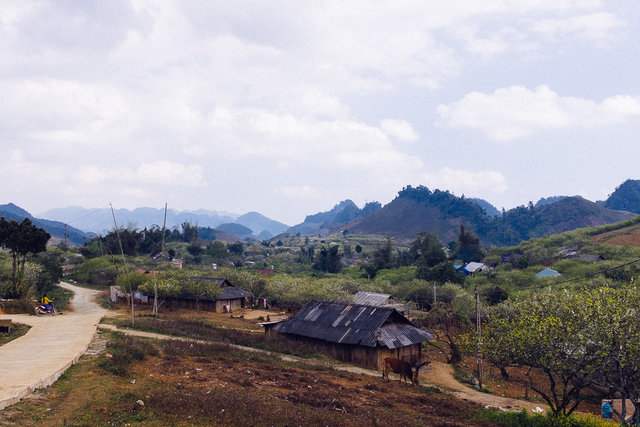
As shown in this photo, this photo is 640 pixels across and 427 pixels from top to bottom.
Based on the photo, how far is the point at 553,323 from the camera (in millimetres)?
14125

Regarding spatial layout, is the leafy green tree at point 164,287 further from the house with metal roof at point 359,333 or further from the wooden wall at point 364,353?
the wooden wall at point 364,353

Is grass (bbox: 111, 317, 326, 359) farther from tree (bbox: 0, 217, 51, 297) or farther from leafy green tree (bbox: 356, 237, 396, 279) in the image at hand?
leafy green tree (bbox: 356, 237, 396, 279)

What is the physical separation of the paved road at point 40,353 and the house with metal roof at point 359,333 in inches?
592

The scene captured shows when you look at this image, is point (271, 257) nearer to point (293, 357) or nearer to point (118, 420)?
point (293, 357)

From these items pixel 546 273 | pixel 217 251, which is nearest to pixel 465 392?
pixel 546 273

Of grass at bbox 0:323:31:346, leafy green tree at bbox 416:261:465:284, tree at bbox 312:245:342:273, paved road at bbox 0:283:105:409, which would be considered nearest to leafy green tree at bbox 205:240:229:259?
tree at bbox 312:245:342:273

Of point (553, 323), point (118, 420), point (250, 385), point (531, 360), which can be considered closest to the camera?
point (118, 420)

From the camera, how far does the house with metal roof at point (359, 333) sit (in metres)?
28.0

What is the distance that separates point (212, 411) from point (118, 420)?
264 cm

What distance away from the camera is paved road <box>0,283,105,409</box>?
13273mm

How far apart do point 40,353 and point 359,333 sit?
1890 cm

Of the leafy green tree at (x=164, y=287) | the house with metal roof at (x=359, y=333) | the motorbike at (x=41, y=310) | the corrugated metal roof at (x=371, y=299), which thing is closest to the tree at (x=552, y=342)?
the house with metal roof at (x=359, y=333)

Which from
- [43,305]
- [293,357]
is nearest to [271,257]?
[43,305]

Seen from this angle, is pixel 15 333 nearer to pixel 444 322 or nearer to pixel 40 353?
pixel 40 353
